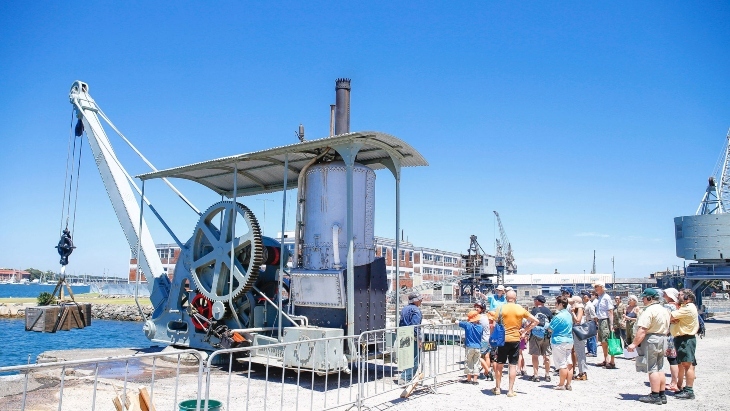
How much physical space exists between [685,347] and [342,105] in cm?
858

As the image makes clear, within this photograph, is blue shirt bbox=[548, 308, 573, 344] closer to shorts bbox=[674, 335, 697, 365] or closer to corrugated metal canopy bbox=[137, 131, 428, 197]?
shorts bbox=[674, 335, 697, 365]

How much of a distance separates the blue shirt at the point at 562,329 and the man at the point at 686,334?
1.57 m

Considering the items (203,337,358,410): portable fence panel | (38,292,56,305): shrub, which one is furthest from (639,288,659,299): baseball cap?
(38,292,56,305): shrub

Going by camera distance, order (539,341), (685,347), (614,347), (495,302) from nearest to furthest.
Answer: (685,347)
(539,341)
(614,347)
(495,302)

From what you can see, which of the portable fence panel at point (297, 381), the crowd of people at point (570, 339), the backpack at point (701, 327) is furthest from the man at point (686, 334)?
the backpack at point (701, 327)

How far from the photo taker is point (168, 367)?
11.5m

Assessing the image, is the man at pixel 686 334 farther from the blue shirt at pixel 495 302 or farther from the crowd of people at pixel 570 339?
the blue shirt at pixel 495 302

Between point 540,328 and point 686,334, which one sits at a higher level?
point 686,334

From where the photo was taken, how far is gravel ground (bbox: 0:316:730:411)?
8086 mm

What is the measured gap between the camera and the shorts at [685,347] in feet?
27.3

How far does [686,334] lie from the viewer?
8.30 meters

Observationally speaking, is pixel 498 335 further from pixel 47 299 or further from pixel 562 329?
pixel 47 299

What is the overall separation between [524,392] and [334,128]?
712cm

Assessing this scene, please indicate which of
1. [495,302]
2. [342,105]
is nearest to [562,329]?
[495,302]
